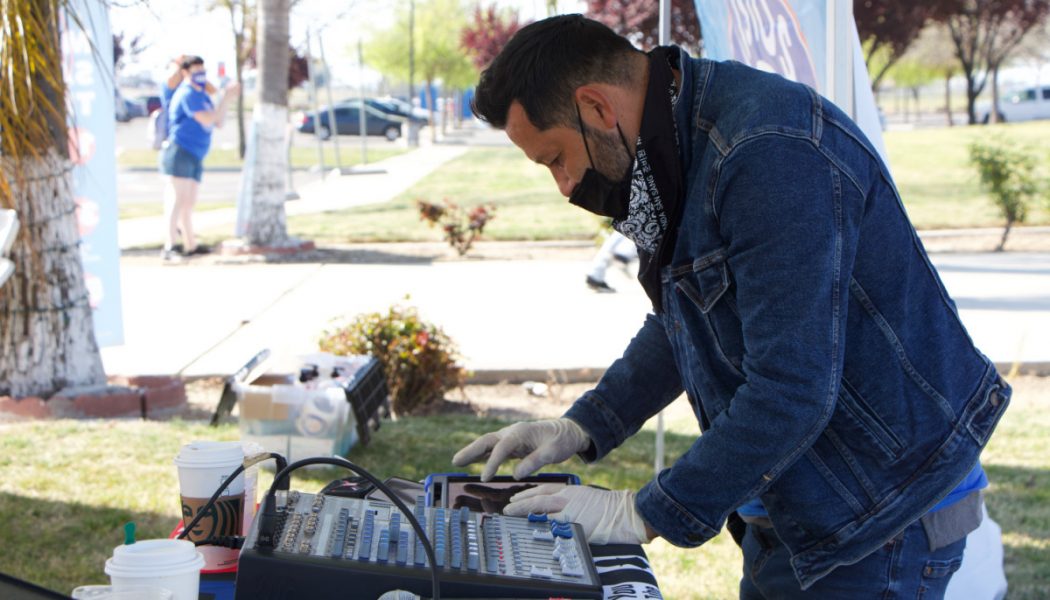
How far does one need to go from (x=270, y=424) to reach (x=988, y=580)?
3031mm

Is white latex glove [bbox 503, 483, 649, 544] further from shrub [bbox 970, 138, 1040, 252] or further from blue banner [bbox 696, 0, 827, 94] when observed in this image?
shrub [bbox 970, 138, 1040, 252]

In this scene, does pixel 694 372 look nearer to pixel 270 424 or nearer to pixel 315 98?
pixel 270 424

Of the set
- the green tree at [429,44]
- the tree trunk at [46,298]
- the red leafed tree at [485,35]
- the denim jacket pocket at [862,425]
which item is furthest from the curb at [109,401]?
the green tree at [429,44]

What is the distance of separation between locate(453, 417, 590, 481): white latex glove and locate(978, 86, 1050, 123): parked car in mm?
48437

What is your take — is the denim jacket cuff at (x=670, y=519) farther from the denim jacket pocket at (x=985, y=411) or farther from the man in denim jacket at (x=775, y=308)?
the denim jacket pocket at (x=985, y=411)

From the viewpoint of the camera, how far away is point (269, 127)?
12492mm

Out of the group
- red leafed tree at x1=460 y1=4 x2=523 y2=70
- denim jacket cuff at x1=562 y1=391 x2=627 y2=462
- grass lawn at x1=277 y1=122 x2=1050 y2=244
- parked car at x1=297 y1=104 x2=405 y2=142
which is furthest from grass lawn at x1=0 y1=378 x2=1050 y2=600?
parked car at x1=297 y1=104 x2=405 y2=142

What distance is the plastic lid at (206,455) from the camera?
76.4 inches

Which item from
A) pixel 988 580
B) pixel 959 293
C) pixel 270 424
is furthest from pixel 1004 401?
pixel 959 293

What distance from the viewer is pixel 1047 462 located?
223 inches

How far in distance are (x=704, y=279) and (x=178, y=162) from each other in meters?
10.3

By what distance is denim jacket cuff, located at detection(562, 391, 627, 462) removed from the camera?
2.23m

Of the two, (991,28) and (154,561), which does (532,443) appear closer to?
(154,561)

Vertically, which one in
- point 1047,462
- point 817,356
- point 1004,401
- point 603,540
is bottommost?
point 1047,462
